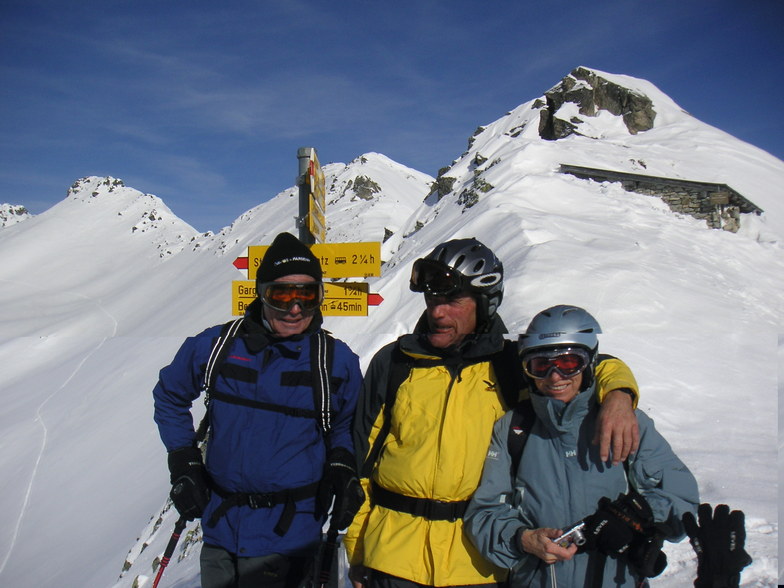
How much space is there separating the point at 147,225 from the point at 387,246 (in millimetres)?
69616

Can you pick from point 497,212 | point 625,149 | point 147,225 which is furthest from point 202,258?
point 497,212

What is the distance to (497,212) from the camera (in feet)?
52.7

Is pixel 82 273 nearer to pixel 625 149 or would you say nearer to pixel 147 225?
pixel 147 225

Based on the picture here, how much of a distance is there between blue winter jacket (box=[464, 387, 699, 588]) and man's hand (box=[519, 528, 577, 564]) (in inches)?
2.3

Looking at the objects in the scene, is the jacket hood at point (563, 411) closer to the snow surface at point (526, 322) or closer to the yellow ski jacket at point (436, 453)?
the yellow ski jacket at point (436, 453)

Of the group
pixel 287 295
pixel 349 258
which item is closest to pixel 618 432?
pixel 287 295

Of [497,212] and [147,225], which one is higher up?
[147,225]

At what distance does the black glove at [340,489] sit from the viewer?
283 centimetres

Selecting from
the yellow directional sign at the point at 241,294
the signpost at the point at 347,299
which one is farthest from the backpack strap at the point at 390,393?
the yellow directional sign at the point at 241,294

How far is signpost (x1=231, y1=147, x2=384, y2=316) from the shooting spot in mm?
5379

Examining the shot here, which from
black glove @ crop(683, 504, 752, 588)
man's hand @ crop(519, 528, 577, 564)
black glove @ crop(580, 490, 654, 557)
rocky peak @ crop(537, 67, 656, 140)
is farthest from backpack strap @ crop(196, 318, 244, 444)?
rocky peak @ crop(537, 67, 656, 140)

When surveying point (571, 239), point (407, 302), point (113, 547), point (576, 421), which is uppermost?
point (571, 239)

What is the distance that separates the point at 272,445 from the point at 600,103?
39.0 metres

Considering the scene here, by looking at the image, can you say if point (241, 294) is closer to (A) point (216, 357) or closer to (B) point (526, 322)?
(A) point (216, 357)
